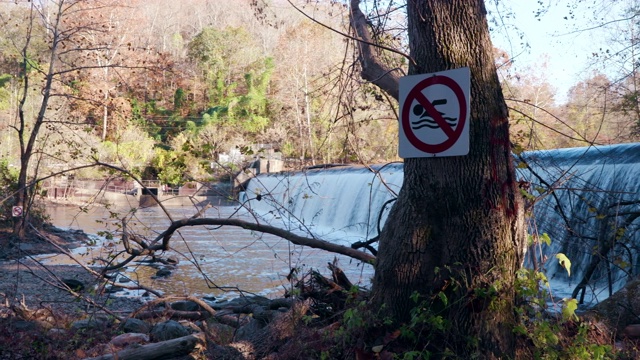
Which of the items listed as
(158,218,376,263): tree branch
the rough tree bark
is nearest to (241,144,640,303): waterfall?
(158,218,376,263): tree branch

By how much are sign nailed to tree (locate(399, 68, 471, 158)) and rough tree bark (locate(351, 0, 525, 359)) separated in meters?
0.11

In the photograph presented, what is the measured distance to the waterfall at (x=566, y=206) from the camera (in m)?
6.38

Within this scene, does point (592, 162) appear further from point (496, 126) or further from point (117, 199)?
point (117, 199)

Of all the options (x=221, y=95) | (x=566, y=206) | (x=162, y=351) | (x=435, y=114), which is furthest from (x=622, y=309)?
(x=221, y=95)

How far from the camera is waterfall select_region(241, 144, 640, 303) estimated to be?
638 cm

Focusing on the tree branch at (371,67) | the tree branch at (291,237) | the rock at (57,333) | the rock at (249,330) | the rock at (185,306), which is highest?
the tree branch at (371,67)

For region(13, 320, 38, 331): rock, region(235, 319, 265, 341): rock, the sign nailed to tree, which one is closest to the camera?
the sign nailed to tree

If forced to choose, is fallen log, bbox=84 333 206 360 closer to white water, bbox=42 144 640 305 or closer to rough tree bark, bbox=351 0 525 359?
white water, bbox=42 144 640 305

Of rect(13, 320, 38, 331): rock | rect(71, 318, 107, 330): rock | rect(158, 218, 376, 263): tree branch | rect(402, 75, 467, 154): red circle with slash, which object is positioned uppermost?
rect(402, 75, 467, 154): red circle with slash

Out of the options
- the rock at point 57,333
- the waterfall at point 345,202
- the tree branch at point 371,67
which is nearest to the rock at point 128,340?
the rock at point 57,333

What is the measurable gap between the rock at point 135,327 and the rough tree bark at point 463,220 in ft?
10.2

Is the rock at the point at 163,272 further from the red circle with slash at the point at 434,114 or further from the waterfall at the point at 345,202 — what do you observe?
the red circle with slash at the point at 434,114

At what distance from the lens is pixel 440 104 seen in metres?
4.50

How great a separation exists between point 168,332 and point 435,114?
3.30 m
